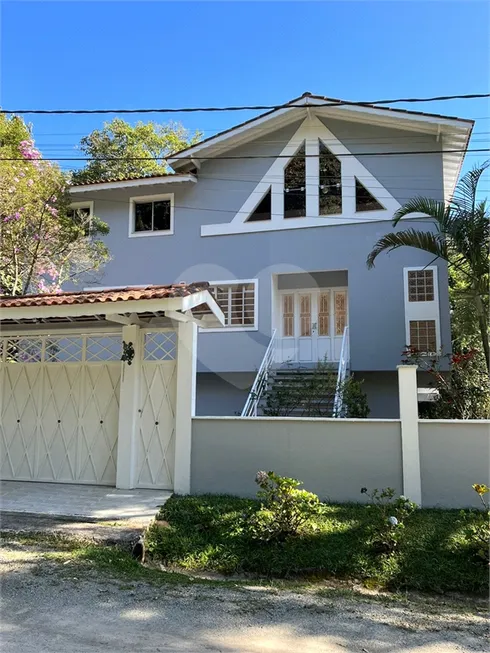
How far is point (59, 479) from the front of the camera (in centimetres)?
776

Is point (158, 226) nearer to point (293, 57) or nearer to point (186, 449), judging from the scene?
point (293, 57)

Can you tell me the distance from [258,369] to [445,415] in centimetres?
519

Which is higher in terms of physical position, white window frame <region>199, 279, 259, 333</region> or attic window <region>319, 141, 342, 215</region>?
attic window <region>319, 141, 342, 215</region>

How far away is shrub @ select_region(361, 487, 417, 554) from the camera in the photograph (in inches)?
203

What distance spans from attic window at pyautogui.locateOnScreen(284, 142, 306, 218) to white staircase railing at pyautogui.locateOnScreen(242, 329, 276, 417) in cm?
335

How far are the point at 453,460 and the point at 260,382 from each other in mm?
5537

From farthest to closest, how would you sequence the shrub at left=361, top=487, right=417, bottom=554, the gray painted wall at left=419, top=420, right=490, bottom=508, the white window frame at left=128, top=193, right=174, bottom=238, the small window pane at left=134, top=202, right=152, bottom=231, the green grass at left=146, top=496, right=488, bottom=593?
the small window pane at left=134, top=202, right=152, bottom=231, the white window frame at left=128, top=193, right=174, bottom=238, the gray painted wall at left=419, top=420, right=490, bottom=508, the shrub at left=361, top=487, right=417, bottom=554, the green grass at left=146, top=496, right=488, bottom=593

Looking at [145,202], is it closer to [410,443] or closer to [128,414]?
[128,414]

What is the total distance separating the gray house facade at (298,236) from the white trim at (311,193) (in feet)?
0.10

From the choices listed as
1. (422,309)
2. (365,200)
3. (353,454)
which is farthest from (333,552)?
(365,200)

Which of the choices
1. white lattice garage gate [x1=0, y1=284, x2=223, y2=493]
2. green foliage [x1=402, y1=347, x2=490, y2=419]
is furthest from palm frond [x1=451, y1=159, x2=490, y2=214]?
white lattice garage gate [x1=0, y1=284, x2=223, y2=493]

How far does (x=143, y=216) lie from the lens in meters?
14.0

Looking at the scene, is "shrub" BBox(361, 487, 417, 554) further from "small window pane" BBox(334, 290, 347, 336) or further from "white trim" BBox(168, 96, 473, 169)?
"white trim" BBox(168, 96, 473, 169)

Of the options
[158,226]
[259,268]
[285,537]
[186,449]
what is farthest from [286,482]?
[158,226]
